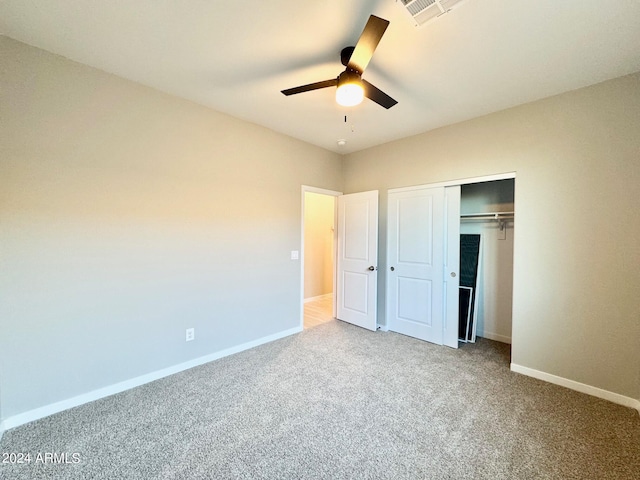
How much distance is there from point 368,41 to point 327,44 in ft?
1.54

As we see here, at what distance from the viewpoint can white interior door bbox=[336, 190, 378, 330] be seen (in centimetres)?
389

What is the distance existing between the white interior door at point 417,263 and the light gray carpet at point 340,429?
30.9 inches

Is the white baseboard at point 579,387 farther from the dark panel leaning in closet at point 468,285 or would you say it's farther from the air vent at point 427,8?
the air vent at point 427,8

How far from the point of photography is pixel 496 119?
2854 millimetres

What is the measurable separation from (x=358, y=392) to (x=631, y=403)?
2205 millimetres

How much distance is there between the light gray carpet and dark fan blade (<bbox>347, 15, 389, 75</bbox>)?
2497mm

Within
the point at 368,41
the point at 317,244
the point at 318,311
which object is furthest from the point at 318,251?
the point at 368,41

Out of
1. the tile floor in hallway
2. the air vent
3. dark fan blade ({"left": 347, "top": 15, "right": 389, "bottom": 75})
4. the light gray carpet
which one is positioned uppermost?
the air vent

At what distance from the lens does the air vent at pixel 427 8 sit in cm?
149

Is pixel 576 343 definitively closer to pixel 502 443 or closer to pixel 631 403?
pixel 631 403

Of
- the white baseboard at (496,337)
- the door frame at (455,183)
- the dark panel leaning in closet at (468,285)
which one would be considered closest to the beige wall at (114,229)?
the door frame at (455,183)

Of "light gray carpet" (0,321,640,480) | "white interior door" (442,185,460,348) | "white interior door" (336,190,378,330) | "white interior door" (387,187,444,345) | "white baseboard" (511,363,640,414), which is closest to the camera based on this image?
"light gray carpet" (0,321,640,480)

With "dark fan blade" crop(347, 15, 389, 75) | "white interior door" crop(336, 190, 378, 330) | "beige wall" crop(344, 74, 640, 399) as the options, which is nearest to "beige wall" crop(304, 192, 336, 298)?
"white interior door" crop(336, 190, 378, 330)

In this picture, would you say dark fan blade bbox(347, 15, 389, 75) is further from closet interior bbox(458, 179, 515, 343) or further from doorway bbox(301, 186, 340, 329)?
doorway bbox(301, 186, 340, 329)
